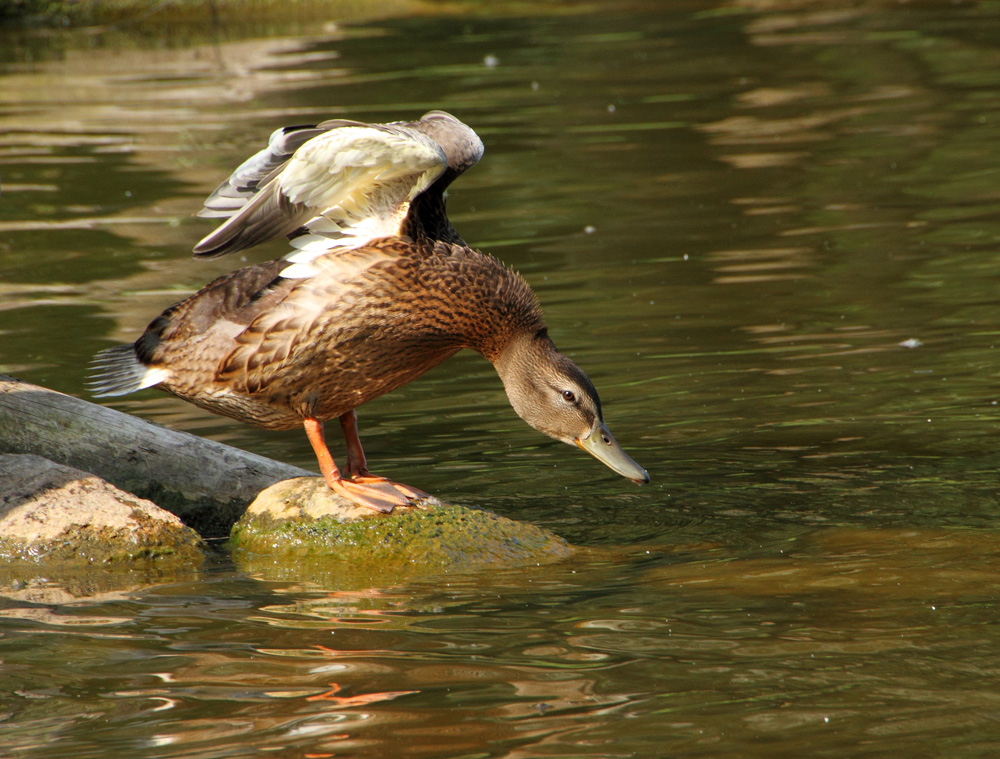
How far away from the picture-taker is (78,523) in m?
5.26

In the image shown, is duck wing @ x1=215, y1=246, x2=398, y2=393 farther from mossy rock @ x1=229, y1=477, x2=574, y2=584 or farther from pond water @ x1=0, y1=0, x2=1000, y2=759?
pond water @ x1=0, y1=0, x2=1000, y2=759

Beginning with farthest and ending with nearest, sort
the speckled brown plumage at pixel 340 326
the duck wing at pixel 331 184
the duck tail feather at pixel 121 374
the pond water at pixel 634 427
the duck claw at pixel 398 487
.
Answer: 1. the duck tail feather at pixel 121 374
2. the duck claw at pixel 398 487
3. the speckled brown plumage at pixel 340 326
4. the duck wing at pixel 331 184
5. the pond water at pixel 634 427

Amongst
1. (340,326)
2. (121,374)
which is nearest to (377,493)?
(340,326)

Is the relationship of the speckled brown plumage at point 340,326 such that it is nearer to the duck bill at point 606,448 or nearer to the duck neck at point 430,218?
the duck neck at point 430,218

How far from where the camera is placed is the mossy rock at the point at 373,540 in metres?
5.16

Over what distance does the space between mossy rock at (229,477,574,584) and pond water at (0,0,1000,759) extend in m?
0.14

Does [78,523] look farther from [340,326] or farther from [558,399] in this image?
[558,399]

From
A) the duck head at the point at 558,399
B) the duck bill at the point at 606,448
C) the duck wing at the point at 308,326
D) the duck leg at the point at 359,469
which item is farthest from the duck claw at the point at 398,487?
the duck bill at the point at 606,448

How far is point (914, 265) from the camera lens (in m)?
9.18

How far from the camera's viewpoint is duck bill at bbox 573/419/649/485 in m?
5.45

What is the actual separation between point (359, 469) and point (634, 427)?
173 cm

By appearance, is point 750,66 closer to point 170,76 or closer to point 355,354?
point 170,76

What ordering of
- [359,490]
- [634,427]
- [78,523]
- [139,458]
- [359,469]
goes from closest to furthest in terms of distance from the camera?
[78,523], [359,490], [359,469], [139,458], [634,427]

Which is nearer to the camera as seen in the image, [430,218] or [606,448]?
[606,448]
